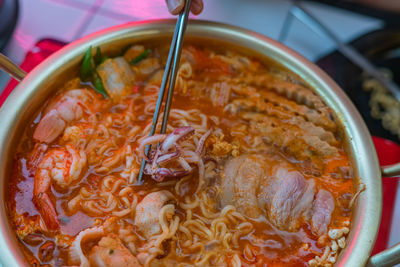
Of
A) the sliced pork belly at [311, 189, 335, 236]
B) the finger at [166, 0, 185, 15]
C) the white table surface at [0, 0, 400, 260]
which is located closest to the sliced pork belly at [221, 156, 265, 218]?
the sliced pork belly at [311, 189, 335, 236]

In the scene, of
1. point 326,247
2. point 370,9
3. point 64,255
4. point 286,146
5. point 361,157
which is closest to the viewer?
point 64,255

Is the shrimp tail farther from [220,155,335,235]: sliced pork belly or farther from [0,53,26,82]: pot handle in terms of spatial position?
[220,155,335,235]: sliced pork belly

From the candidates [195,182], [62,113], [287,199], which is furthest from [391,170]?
[62,113]

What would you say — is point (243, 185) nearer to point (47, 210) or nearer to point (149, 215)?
point (149, 215)

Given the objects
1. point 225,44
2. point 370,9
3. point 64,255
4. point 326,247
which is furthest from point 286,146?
point 370,9

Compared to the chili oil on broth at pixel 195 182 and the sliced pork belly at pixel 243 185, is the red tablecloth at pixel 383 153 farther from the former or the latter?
the sliced pork belly at pixel 243 185

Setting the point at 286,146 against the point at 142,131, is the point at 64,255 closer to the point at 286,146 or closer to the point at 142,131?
the point at 142,131

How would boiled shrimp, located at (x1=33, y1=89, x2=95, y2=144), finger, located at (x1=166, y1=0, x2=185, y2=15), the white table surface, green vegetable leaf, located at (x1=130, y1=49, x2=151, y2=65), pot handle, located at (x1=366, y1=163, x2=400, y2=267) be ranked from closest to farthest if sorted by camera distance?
pot handle, located at (x1=366, y1=163, x2=400, y2=267) < finger, located at (x1=166, y1=0, x2=185, y2=15) < boiled shrimp, located at (x1=33, y1=89, x2=95, y2=144) < green vegetable leaf, located at (x1=130, y1=49, x2=151, y2=65) < the white table surface
